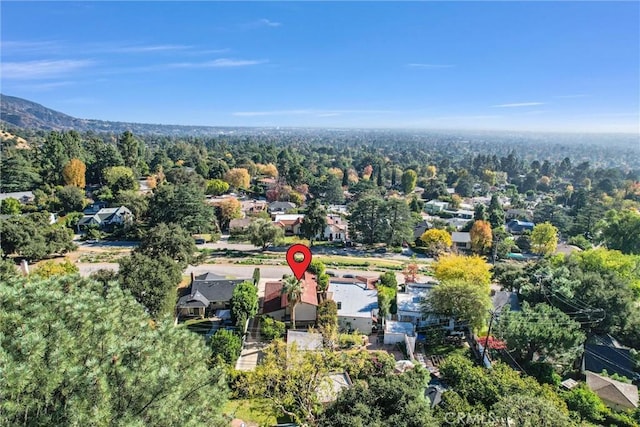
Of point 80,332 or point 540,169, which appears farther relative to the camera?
point 540,169

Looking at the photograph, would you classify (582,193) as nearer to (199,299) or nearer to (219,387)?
(199,299)

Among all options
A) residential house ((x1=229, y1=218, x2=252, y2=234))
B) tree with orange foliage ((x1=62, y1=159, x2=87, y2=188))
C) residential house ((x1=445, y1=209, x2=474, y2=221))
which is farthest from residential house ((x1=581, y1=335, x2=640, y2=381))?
tree with orange foliage ((x1=62, y1=159, x2=87, y2=188))

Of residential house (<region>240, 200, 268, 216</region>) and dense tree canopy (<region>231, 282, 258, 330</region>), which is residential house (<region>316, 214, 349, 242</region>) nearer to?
residential house (<region>240, 200, 268, 216</region>)

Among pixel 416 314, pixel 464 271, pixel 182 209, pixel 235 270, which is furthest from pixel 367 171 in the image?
pixel 416 314

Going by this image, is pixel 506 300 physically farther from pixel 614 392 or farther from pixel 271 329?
Answer: pixel 271 329

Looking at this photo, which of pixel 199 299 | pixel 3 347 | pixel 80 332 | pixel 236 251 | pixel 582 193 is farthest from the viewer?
pixel 582 193

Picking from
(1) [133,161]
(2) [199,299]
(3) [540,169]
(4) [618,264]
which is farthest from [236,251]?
(3) [540,169]

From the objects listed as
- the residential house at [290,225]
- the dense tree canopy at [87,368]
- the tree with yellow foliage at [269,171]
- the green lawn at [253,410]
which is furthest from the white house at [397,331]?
the tree with yellow foliage at [269,171]

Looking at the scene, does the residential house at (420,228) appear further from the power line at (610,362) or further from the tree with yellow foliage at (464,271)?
the power line at (610,362)

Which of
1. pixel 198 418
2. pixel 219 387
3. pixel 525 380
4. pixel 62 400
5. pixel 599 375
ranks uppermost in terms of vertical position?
pixel 62 400
